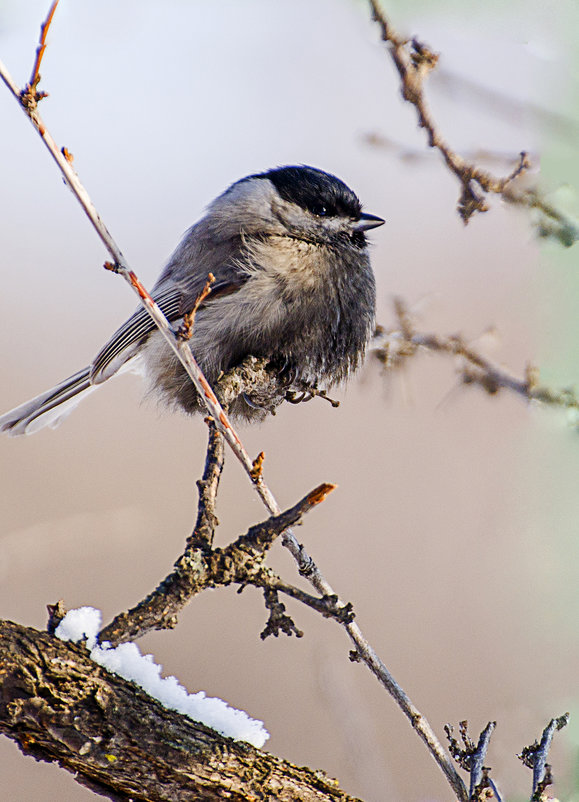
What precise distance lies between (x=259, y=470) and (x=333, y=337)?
1116 millimetres

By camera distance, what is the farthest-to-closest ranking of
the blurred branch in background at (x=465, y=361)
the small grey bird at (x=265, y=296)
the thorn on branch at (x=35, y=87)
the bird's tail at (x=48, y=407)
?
the bird's tail at (x=48, y=407)
the small grey bird at (x=265, y=296)
the blurred branch in background at (x=465, y=361)
the thorn on branch at (x=35, y=87)

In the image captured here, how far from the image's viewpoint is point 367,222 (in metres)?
2.57

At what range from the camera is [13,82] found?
3.55ft

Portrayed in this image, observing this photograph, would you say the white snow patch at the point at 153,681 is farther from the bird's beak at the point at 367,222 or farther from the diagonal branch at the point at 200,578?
the bird's beak at the point at 367,222

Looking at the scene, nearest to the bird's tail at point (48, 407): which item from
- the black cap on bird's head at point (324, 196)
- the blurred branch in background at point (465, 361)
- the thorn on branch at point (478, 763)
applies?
the black cap on bird's head at point (324, 196)

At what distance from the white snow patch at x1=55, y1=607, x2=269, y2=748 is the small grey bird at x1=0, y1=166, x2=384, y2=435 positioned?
1.05 meters

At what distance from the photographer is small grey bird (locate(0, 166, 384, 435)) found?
2.30 meters

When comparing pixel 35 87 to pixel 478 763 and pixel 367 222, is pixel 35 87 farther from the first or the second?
pixel 367 222

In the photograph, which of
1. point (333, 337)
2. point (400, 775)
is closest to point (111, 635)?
point (333, 337)

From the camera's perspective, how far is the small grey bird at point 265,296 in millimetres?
2303

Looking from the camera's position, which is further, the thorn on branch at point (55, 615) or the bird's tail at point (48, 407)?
the bird's tail at point (48, 407)

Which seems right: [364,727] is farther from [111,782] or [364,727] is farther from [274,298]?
[274,298]

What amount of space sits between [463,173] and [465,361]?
0.44 m

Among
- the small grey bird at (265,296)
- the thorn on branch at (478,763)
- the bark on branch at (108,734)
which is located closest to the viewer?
the bark on branch at (108,734)
